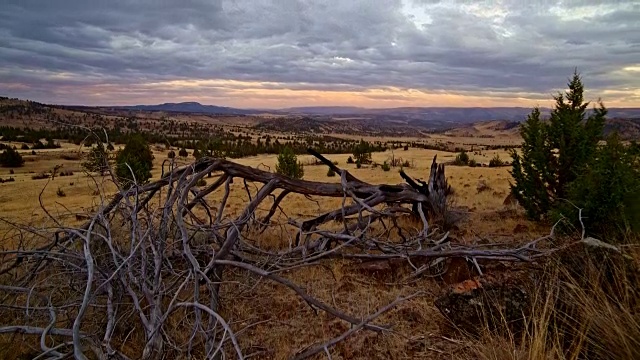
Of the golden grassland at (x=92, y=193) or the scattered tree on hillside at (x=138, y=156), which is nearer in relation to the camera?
the golden grassland at (x=92, y=193)

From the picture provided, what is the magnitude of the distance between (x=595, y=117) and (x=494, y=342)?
694cm

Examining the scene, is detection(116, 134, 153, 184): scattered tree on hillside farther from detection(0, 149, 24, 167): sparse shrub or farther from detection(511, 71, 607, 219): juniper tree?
detection(0, 149, 24, 167): sparse shrub

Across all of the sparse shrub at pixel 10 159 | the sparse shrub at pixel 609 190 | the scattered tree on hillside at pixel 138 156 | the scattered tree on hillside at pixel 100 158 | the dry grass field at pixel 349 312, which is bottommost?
the sparse shrub at pixel 10 159

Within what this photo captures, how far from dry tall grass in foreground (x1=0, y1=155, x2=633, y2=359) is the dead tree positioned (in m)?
0.02

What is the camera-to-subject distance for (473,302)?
368 centimetres

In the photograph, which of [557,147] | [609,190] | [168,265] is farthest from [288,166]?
[168,265]

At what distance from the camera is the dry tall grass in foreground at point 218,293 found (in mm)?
3045

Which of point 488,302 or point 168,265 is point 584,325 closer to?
point 488,302

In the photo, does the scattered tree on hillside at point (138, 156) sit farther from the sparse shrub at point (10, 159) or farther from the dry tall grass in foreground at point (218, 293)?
the sparse shrub at point (10, 159)

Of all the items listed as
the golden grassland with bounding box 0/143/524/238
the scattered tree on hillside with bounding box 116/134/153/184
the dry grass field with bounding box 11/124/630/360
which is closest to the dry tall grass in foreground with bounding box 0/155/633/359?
the dry grass field with bounding box 11/124/630/360

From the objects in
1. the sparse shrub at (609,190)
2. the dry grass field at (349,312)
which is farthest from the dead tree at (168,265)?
the sparse shrub at (609,190)

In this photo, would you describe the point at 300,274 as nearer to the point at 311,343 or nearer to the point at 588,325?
the point at 311,343

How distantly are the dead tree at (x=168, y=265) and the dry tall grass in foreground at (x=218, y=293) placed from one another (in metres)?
0.02

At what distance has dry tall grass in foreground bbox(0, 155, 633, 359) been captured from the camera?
9.99 feet
